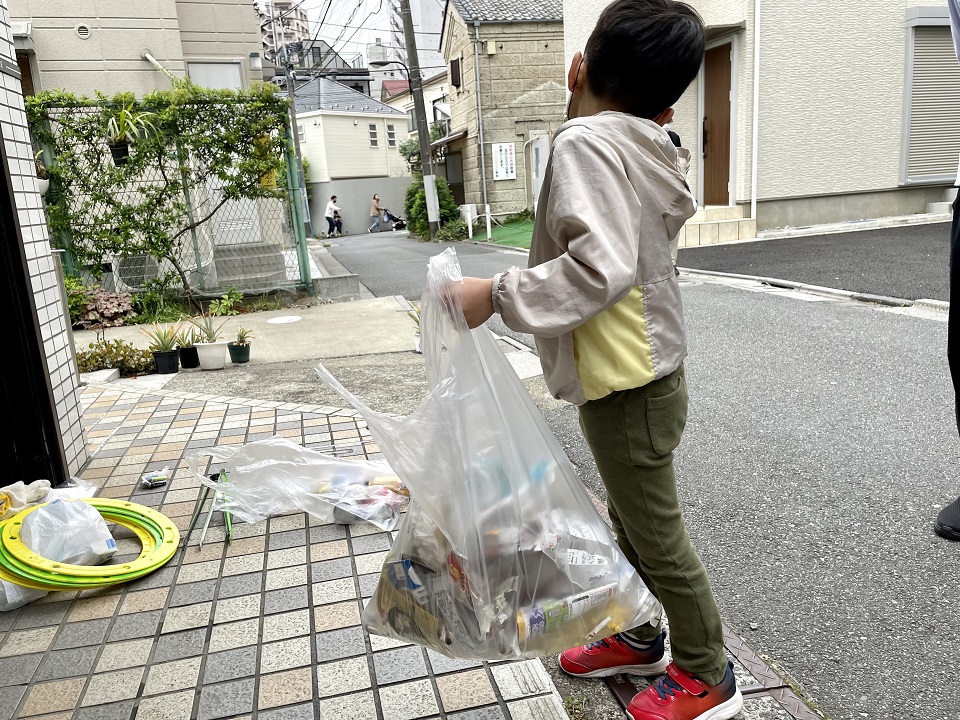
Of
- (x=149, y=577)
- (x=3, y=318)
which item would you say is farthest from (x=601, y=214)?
(x=3, y=318)

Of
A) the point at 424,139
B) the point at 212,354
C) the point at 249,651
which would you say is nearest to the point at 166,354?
the point at 212,354

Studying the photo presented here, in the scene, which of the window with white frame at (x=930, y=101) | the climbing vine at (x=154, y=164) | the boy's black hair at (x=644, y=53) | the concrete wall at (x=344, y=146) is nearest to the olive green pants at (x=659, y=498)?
the boy's black hair at (x=644, y=53)

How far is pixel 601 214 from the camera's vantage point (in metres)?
1.35

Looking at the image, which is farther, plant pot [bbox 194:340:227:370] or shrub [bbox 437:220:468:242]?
shrub [bbox 437:220:468:242]

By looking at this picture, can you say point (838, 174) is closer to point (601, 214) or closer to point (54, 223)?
point (54, 223)

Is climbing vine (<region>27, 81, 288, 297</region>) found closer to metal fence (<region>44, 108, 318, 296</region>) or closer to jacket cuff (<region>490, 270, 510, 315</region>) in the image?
metal fence (<region>44, 108, 318, 296</region>)

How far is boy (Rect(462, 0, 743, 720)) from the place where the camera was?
1.36 metres

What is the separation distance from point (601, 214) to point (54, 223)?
28.6ft

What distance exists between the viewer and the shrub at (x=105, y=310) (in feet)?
26.5

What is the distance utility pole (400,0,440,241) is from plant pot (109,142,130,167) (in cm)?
1079

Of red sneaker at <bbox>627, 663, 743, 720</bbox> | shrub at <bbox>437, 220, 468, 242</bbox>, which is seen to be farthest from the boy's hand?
shrub at <bbox>437, 220, 468, 242</bbox>

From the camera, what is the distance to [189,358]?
5.98 metres

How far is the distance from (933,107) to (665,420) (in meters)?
15.0

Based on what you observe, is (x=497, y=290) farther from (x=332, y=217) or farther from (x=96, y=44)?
(x=332, y=217)
